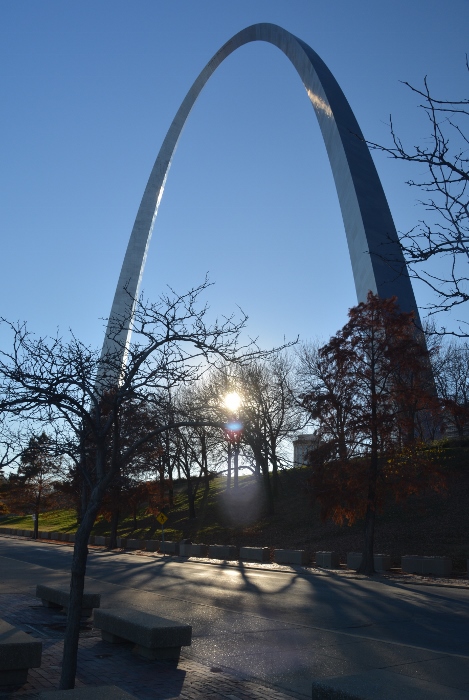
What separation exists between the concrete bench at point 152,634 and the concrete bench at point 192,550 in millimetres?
24975

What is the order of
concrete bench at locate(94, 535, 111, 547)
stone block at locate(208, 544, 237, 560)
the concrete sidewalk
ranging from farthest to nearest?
concrete bench at locate(94, 535, 111, 547)
stone block at locate(208, 544, 237, 560)
the concrete sidewalk

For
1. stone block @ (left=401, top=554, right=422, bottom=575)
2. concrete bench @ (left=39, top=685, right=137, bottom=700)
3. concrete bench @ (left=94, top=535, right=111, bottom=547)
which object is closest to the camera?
concrete bench @ (left=39, top=685, right=137, bottom=700)

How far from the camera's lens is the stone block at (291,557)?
27031 millimetres

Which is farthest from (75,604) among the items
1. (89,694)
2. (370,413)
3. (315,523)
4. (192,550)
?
(315,523)

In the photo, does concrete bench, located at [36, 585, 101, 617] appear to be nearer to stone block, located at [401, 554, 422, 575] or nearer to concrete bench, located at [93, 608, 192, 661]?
concrete bench, located at [93, 608, 192, 661]

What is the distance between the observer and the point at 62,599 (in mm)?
12414

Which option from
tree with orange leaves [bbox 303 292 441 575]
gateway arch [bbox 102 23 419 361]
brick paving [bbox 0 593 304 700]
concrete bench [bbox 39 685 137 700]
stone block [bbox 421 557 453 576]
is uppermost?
gateway arch [bbox 102 23 419 361]

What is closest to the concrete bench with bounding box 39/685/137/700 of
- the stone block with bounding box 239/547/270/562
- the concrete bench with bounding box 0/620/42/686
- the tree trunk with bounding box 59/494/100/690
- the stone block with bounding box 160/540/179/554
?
the tree trunk with bounding box 59/494/100/690

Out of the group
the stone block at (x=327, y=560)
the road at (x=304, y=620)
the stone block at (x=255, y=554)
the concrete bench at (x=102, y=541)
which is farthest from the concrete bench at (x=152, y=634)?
the concrete bench at (x=102, y=541)

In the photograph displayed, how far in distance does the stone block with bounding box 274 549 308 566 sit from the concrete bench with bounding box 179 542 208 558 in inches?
235

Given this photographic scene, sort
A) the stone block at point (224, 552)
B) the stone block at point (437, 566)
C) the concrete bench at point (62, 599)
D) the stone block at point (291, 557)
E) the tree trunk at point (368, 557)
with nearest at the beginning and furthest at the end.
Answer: the concrete bench at point (62, 599) → the stone block at point (437, 566) → the tree trunk at point (368, 557) → the stone block at point (291, 557) → the stone block at point (224, 552)

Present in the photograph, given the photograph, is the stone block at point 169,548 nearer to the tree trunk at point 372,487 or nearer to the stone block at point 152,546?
the stone block at point 152,546

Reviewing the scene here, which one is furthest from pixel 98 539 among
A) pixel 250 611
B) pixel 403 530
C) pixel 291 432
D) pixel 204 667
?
pixel 204 667

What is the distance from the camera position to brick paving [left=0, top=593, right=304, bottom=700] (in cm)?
702
